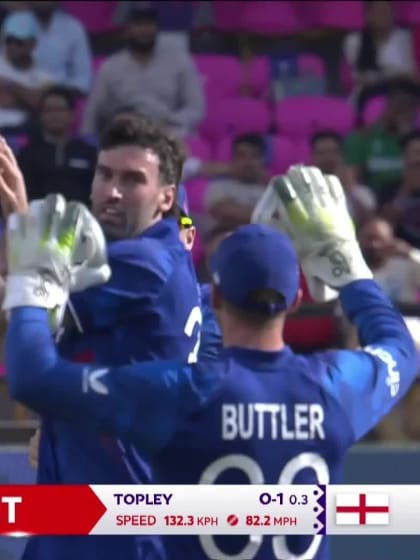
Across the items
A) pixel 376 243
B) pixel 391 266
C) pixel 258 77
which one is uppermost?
pixel 258 77

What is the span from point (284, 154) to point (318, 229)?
21.2 feet

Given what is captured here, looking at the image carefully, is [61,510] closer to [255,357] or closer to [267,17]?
[255,357]

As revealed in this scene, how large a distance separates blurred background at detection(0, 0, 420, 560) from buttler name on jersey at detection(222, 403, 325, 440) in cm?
459

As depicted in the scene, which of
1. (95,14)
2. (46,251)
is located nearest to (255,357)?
(46,251)

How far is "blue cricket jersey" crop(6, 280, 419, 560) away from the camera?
3176mm

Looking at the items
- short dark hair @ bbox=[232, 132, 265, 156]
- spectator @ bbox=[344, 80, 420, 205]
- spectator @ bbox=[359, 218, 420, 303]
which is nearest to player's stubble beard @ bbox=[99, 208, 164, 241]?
spectator @ bbox=[359, 218, 420, 303]

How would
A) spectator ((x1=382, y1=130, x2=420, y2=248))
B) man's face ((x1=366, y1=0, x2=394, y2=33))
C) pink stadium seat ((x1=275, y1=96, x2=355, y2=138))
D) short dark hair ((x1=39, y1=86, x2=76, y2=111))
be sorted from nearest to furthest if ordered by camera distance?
1. spectator ((x1=382, y1=130, x2=420, y2=248))
2. short dark hair ((x1=39, y1=86, x2=76, y2=111))
3. pink stadium seat ((x1=275, y1=96, x2=355, y2=138))
4. man's face ((x1=366, y1=0, x2=394, y2=33))

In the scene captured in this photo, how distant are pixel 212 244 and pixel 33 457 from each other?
368 cm

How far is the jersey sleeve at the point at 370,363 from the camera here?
3.36 m

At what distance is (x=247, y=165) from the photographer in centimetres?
939

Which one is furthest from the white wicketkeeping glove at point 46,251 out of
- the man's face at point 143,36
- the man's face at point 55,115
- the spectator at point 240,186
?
the man's face at point 143,36

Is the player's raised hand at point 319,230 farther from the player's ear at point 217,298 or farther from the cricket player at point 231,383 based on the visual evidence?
the player's ear at point 217,298

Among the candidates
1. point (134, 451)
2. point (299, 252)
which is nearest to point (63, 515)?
point (134, 451)

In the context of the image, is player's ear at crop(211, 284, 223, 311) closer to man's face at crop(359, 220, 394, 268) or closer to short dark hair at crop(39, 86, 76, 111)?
man's face at crop(359, 220, 394, 268)
